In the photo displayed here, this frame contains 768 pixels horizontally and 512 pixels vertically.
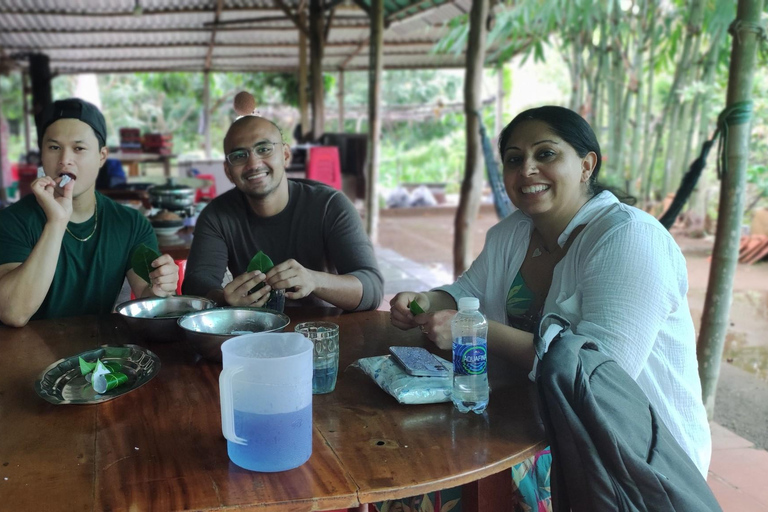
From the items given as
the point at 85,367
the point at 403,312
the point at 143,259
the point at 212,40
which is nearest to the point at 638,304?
the point at 403,312

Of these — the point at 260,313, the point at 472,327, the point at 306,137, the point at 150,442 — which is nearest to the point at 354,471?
the point at 150,442

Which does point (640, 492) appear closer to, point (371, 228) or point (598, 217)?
point (598, 217)

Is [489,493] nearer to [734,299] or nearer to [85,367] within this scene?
[85,367]

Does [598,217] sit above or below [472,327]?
above

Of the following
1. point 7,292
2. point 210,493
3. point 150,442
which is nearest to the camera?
point 210,493

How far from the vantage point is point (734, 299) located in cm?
553

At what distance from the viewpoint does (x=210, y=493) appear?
97 cm

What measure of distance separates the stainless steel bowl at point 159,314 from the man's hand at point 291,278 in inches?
8.3

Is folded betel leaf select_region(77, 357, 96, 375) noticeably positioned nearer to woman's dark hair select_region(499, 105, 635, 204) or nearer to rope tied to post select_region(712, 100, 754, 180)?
woman's dark hair select_region(499, 105, 635, 204)

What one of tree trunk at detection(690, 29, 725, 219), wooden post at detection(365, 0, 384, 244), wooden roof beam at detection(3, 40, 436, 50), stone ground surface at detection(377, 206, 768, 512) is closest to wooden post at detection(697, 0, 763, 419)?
stone ground surface at detection(377, 206, 768, 512)

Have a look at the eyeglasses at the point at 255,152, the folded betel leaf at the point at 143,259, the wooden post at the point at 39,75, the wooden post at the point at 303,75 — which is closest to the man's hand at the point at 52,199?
the folded betel leaf at the point at 143,259

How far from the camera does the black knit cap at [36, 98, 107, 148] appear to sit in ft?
6.50

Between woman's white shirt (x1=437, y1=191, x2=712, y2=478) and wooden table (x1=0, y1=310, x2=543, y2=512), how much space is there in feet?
0.73

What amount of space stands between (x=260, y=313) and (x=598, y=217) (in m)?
0.89
